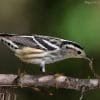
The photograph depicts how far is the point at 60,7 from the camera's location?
5.85m

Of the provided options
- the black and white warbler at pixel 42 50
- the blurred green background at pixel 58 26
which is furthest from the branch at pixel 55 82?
the blurred green background at pixel 58 26

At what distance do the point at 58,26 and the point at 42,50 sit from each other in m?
1.91

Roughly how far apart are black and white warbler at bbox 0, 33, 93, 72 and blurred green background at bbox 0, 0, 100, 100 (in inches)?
47.7

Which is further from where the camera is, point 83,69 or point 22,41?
point 83,69

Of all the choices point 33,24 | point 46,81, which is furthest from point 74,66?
point 46,81

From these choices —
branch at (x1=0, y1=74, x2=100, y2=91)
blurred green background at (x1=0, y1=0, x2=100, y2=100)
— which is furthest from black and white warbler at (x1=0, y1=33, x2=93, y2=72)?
blurred green background at (x1=0, y1=0, x2=100, y2=100)

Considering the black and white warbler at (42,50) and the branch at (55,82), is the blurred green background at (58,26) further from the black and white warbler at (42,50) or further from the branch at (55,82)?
the branch at (55,82)

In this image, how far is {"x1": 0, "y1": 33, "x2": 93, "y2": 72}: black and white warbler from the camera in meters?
3.91

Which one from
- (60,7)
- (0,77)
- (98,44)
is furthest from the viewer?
(60,7)

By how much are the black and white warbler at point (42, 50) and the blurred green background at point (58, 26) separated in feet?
3.98

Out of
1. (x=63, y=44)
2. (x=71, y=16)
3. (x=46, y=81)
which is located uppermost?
(x=71, y=16)

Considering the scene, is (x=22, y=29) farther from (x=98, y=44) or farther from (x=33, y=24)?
(x=98, y=44)

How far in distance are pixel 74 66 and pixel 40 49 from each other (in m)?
1.79

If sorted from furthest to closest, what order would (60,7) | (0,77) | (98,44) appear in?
1. (60,7)
2. (98,44)
3. (0,77)
